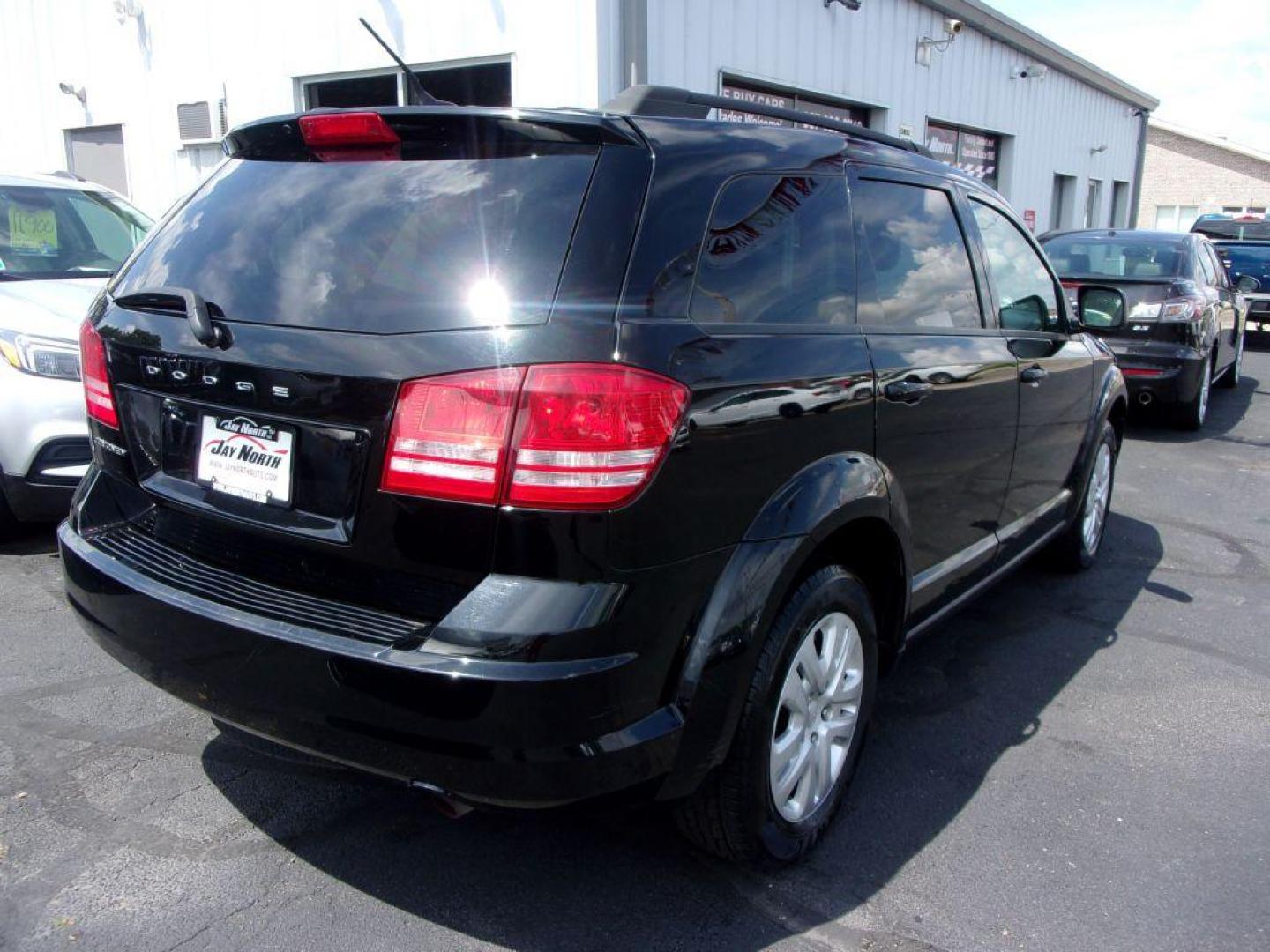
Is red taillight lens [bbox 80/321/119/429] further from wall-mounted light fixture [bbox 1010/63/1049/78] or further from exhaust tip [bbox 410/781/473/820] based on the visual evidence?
wall-mounted light fixture [bbox 1010/63/1049/78]

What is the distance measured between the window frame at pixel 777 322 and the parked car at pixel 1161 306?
542cm

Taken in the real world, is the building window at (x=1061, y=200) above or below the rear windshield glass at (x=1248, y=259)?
above

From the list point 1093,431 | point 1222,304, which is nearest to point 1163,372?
point 1222,304

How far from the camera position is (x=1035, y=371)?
369cm

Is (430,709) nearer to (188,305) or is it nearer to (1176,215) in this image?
(188,305)

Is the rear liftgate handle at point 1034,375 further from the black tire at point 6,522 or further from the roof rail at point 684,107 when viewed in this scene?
the black tire at point 6,522

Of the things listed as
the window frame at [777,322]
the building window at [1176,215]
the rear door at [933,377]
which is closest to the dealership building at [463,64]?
the rear door at [933,377]

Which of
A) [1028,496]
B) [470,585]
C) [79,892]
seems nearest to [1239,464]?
[1028,496]

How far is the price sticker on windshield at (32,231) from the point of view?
5.41 meters

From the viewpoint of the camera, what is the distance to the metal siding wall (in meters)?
8.61

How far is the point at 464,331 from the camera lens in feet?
6.45

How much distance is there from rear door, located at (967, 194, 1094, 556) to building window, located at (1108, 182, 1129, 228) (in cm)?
2084

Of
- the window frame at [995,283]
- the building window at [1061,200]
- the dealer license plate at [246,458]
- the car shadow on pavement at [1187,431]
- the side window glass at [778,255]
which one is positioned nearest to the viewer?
the dealer license plate at [246,458]

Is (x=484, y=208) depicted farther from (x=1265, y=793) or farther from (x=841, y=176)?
(x=1265, y=793)
